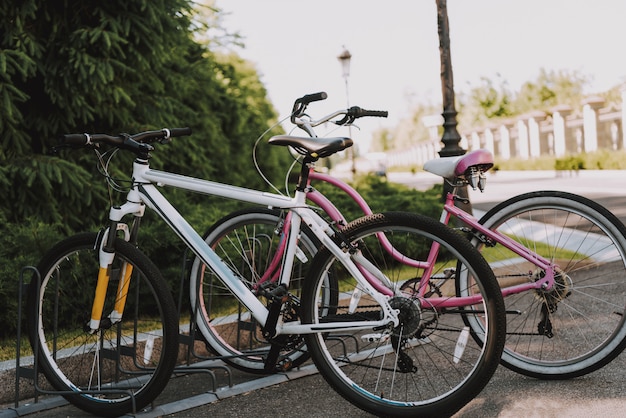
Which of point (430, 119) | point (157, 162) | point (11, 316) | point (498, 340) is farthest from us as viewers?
point (430, 119)

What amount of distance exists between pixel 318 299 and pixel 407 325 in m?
0.44

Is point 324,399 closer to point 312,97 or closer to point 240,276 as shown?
point 240,276

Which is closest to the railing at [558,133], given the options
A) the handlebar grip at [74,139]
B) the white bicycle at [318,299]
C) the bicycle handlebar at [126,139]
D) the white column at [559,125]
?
the white column at [559,125]

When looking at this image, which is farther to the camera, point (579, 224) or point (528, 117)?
point (528, 117)

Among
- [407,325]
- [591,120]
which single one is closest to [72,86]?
[407,325]

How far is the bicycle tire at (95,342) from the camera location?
364cm

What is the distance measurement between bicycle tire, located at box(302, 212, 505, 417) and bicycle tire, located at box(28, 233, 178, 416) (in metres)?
0.74

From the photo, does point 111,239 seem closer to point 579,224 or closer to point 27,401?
point 27,401

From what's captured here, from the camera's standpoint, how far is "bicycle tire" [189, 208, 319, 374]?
4270mm

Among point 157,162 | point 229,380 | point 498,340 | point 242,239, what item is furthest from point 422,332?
point 157,162

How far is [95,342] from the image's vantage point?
13.4 ft

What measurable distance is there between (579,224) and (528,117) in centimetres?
4546

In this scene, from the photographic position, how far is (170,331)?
3.61 metres

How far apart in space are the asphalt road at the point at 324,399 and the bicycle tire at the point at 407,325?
0.19 metres
